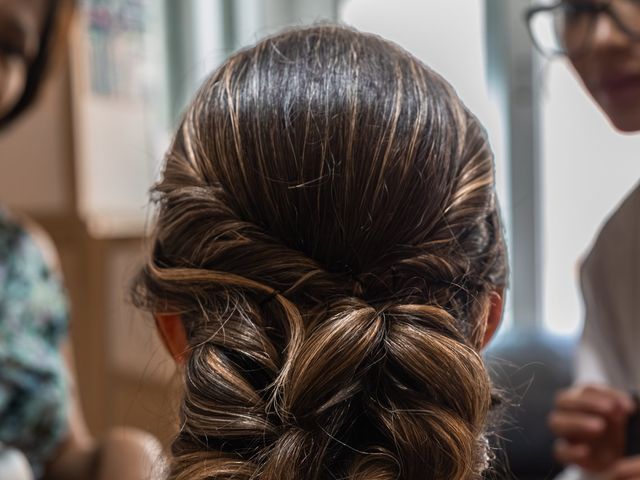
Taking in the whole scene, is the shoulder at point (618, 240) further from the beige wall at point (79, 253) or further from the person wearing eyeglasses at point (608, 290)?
the beige wall at point (79, 253)

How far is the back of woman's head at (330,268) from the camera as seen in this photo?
19.3 inches

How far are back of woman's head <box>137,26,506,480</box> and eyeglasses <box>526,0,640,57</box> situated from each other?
23 centimetres

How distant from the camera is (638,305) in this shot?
743 millimetres

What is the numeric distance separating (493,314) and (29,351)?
780 mm

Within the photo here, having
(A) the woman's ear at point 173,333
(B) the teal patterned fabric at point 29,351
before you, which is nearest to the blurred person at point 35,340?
(B) the teal patterned fabric at point 29,351

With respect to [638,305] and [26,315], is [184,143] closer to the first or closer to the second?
[638,305]

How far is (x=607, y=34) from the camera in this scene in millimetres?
700

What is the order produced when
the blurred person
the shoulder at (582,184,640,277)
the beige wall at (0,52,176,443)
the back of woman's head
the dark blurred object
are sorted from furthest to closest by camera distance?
the beige wall at (0,52,176,443)
the dark blurred object
the blurred person
the shoulder at (582,184,640,277)
the back of woman's head

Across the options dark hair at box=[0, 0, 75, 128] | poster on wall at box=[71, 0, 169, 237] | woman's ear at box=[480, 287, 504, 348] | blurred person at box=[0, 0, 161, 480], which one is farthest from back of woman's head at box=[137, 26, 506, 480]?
poster on wall at box=[71, 0, 169, 237]

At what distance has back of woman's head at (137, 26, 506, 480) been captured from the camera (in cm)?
49

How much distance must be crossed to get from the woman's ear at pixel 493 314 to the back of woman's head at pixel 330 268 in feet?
0.09

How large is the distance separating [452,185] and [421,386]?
15 cm

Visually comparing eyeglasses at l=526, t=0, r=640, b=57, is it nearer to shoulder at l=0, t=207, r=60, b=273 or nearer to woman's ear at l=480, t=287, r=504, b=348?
woman's ear at l=480, t=287, r=504, b=348

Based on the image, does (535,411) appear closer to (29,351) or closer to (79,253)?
(29,351)
